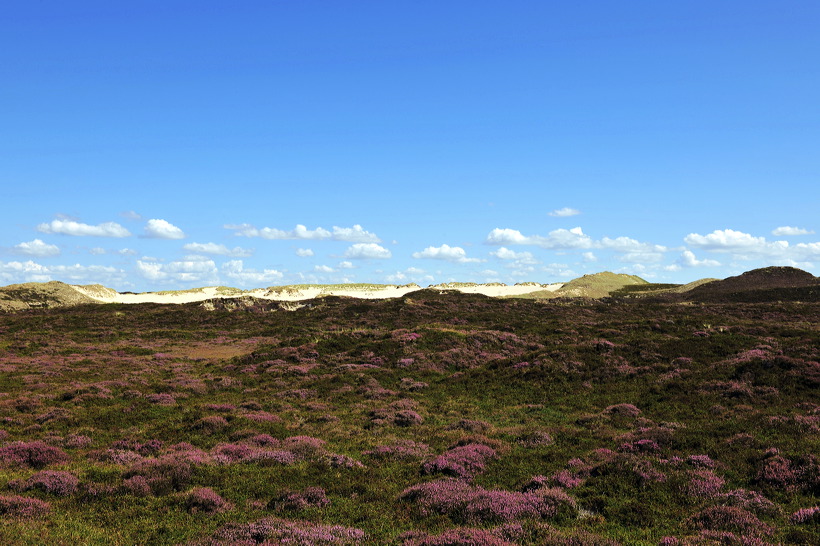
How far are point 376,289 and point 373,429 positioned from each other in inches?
4377

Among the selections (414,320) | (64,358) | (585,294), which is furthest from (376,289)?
(64,358)

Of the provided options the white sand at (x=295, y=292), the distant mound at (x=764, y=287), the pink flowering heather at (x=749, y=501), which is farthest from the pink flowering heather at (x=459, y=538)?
the distant mound at (x=764, y=287)

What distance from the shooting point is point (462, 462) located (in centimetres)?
1608

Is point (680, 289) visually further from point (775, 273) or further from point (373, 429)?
point (373, 429)

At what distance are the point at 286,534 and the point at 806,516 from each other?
12.3 m

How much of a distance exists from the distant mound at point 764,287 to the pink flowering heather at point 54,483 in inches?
4183

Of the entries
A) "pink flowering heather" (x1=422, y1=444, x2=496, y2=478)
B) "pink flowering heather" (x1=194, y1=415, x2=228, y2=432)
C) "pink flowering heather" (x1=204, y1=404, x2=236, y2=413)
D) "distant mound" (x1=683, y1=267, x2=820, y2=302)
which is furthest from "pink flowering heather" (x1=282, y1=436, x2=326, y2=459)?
"distant mound" (x1=683, y1=267, x2=820, y2=302)

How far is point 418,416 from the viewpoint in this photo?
2377cm

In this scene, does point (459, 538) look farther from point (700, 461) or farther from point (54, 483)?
point (54, 483)

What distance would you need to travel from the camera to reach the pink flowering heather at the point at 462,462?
15461 millimetres

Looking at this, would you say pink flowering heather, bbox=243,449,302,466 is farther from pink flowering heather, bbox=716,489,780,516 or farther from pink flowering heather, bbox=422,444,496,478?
pink flowering heather, bbox=716,489,780,516

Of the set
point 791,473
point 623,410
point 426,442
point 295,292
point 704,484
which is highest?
point 295,292

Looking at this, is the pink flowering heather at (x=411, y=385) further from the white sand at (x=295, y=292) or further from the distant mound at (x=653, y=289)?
the distant mound at (x=653, y=289)

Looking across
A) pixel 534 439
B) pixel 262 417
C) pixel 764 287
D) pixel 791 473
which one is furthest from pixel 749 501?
pixel 764 287
